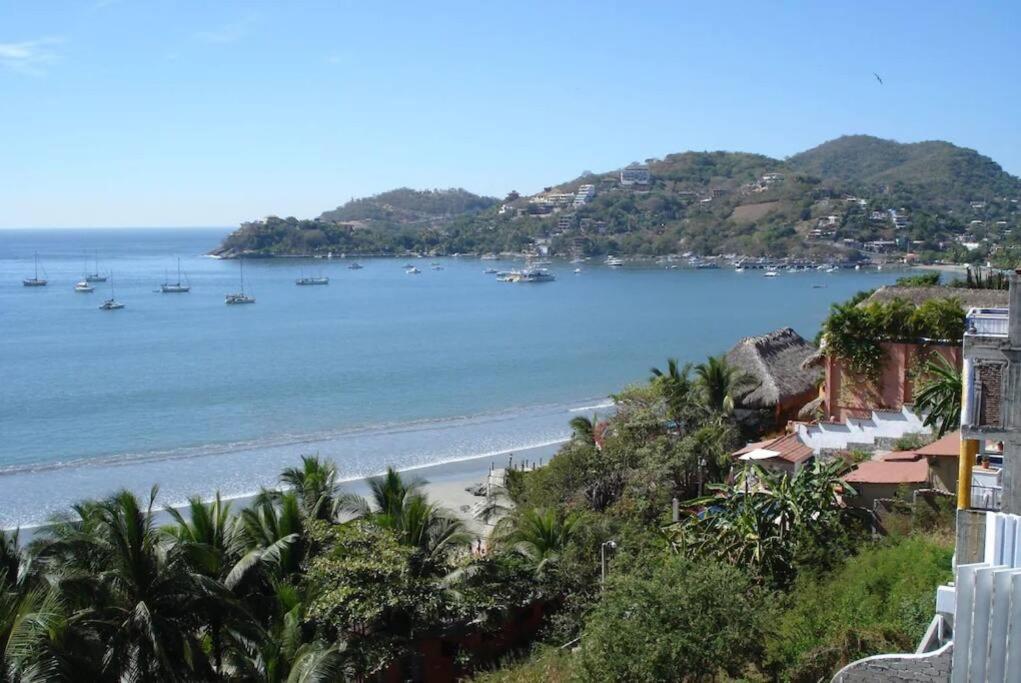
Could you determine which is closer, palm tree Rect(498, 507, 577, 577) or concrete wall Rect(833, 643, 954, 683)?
concrete wall Rect(833, 643, 954, 683)

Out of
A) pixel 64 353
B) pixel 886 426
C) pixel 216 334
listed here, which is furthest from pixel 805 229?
pixel 886 426

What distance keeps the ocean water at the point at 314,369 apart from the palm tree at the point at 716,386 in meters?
10.2

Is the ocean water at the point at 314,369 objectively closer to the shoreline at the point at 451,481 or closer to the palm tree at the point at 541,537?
the shoreline at the point at 451,481

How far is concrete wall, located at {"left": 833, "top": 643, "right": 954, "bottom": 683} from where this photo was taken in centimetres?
666

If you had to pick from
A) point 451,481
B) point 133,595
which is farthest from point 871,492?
point 451,481

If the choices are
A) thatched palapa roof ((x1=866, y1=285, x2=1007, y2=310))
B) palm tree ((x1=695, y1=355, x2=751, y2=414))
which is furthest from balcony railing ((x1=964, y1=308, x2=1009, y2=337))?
palm tree ((x1=695, y1=355, x2=751, y2=414))

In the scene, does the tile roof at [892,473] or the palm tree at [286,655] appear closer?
the palm tree at [286,655]

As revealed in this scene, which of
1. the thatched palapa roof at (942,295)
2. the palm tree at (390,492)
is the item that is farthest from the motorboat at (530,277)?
the palm tree at (390,492)

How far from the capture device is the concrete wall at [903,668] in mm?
6665

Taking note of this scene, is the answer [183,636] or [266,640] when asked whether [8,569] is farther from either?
[266,640]

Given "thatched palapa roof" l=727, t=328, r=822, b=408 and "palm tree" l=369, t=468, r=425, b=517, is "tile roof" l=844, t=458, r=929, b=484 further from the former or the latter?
"thatched palapa roof" l=727, t=328, r=822, b=408

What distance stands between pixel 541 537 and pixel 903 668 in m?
8.19

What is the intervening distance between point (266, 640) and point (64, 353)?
4957 centimetres

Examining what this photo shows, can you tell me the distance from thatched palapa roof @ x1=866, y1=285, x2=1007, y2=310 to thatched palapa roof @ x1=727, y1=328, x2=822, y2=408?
2435 mm
